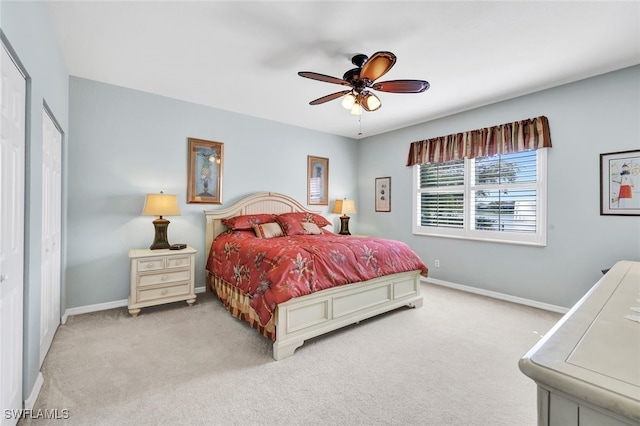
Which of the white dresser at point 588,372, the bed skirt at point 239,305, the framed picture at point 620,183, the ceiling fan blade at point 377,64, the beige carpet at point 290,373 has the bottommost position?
the beige carpet at point 290,373

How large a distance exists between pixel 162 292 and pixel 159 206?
98 cm

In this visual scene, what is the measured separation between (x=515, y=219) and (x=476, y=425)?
292cm

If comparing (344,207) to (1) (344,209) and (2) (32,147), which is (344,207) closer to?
(1) (344,209)

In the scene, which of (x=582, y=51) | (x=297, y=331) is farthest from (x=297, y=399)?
(x=582, y=51)

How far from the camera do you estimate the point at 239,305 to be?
9.72 ft

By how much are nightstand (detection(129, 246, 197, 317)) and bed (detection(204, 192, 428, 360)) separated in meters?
0.35

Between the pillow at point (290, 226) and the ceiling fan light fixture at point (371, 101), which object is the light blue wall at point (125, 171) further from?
the ceiling fan light fixture at point (371, 101)

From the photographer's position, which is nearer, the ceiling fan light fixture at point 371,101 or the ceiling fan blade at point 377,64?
the ceiling fan blade at point 377,64

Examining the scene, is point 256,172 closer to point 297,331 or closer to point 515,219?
point 297,331

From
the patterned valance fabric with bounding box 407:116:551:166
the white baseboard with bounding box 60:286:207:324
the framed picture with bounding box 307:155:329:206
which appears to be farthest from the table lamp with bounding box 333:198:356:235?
the white baseboard with bounding box 60:286:207:324

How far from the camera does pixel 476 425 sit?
1590mm

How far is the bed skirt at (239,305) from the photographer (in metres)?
2.42

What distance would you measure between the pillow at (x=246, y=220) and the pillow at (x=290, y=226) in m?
0.17

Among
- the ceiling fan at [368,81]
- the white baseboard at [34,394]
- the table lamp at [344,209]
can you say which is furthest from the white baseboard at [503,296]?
the white baseboard at [34,394]
